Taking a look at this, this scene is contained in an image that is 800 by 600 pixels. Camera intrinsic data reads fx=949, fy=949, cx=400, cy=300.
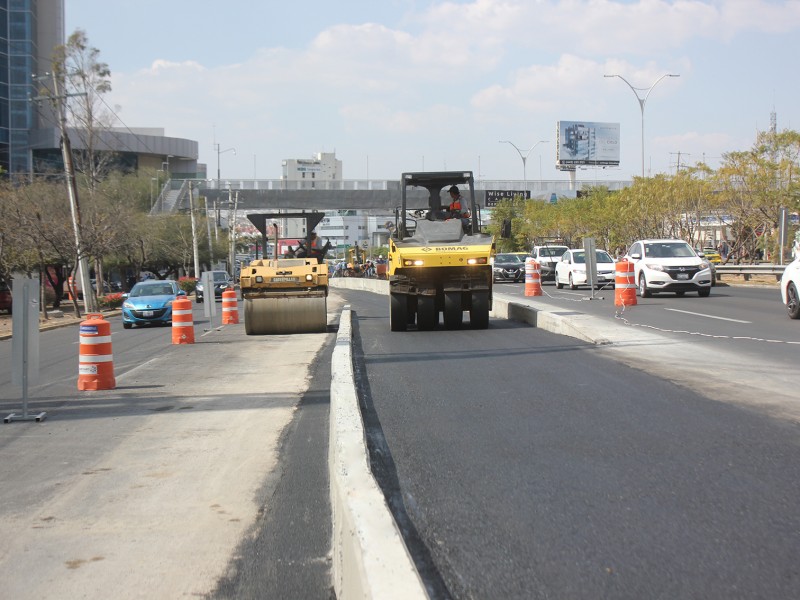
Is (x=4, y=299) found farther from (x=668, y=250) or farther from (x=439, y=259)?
(x=439, y=259)

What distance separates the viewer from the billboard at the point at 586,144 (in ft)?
Answer: 349

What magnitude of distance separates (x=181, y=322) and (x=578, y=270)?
20586 millimetres

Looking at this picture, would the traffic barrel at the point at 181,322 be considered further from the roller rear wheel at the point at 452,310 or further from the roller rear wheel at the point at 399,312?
the roller rear wheel at the point at 452,310

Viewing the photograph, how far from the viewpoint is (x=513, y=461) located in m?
7.03

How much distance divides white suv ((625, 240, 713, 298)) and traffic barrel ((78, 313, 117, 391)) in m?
20.4

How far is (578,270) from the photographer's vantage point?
123 ft

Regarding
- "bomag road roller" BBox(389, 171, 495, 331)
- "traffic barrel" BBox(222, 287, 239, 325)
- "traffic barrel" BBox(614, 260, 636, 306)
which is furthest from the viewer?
"traffic barrel" BBox(222, 287, 239, 325)

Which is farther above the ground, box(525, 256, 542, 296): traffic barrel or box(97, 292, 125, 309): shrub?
box(525, 256, 542, 296): traffic barrel

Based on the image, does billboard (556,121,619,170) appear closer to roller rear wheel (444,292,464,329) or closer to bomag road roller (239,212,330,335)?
bomag road roller (239,212,330,335)

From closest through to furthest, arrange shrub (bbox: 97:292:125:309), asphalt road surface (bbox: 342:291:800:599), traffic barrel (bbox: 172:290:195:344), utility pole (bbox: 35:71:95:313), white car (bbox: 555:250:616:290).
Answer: asphalt road surface (bbox: 342:291:800:599), traffic barrel (bbox: 172:290:195:344), white car (bbox: 555:250:616:290), utility pole (bbox: 35:71:95:313), shrub (bbox: 97:292:125:309)

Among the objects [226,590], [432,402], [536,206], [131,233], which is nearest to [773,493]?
[226,590]

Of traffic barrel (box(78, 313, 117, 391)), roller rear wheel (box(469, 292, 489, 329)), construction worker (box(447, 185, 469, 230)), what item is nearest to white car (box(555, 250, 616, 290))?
roller rear wheel (box(469, 292, 489, 329))

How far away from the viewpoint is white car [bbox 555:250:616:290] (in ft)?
122

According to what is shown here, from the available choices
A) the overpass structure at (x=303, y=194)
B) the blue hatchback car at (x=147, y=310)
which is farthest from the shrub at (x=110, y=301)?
the blue hatchback car at (x=147, y=310)
